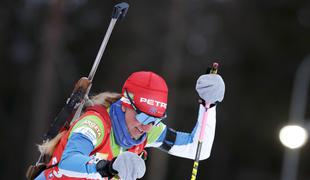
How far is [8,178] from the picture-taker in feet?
94.0

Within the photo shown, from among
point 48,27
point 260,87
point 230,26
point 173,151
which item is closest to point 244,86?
point 260,87

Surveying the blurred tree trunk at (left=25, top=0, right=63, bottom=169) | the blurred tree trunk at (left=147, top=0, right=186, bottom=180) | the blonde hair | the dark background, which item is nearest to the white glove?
the blonde hair

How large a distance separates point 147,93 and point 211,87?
21.2 inches

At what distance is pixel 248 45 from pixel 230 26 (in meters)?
1.10

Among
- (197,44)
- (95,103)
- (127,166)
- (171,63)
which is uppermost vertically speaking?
(197,44)

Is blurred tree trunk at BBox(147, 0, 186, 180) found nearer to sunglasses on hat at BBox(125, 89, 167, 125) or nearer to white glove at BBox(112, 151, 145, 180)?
sunglasses on hat at BBox(125, 89, 167, 125)

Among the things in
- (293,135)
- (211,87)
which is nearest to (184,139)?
(211,87)

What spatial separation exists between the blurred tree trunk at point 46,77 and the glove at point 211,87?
67.0 feet

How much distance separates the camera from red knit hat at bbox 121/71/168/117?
203 inches

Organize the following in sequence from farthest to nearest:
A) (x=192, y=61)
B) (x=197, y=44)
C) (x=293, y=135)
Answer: (x=197, y=44) → (x=192, y=61) → (x=293, y=135)

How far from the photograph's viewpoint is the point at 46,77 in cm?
Result: 2605

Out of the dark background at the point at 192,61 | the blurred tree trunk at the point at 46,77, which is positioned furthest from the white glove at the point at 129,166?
the dark background at the point at 192,61

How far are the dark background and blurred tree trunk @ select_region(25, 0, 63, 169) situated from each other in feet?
5.76

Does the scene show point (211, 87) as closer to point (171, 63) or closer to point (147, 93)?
point (147, 93)
